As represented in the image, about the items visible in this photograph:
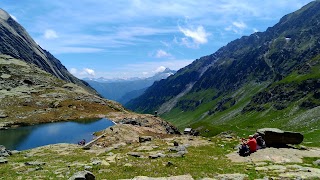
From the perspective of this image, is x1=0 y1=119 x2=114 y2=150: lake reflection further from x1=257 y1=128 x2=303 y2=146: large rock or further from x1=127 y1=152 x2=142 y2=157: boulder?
x1=257 y1=128 x2=303 y2=146: large rock

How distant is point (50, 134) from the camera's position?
78312 mm

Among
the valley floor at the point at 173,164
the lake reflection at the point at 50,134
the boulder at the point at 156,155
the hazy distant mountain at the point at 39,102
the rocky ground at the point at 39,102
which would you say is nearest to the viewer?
the valley floor at the point at 173,164

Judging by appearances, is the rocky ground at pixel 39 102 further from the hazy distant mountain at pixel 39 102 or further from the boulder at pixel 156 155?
the boulder at pixel 156 155

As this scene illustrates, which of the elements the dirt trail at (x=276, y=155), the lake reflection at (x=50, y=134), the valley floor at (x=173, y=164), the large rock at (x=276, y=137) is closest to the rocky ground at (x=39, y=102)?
the lake reflection at (x=50, y=134)

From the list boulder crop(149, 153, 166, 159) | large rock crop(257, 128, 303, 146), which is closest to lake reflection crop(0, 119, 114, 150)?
boulder crop(149, 153, 166, 159)

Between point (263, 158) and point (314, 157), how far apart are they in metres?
6.31

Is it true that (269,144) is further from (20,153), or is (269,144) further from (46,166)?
(20,153)

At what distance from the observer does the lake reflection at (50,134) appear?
69.6m

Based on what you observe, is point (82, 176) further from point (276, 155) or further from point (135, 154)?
point (276, 155)

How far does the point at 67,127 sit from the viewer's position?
282 feet

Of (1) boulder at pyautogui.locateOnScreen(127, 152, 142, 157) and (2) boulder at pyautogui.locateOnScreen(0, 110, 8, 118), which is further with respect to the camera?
(2) boulder at pyautogui.locateOnScreen(0, 110, 8, 118)

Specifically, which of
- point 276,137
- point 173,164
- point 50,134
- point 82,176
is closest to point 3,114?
A: point 50,134

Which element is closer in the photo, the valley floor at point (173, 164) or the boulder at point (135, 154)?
the valley floor at point (173, 164)

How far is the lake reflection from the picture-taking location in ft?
228
